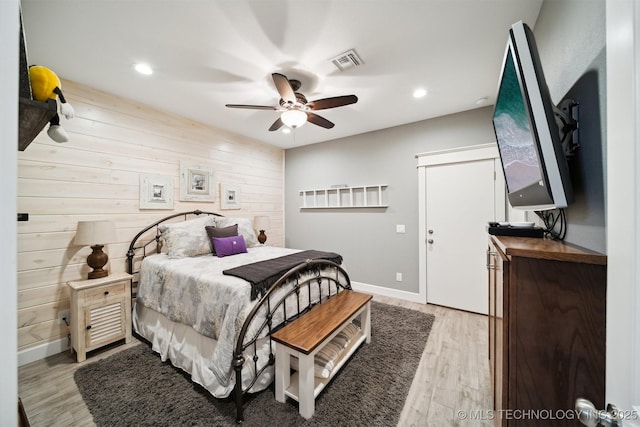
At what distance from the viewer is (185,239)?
8.84 ft

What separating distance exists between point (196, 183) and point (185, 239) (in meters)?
1.02

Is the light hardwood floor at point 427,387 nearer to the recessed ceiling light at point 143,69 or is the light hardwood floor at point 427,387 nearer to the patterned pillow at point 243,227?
the patterned pillow at point 243,227

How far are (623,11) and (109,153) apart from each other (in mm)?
3596

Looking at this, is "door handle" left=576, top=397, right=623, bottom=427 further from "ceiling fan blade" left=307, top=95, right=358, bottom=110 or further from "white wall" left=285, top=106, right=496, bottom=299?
"white wall" left=285, top=106, right=496, bottom=299

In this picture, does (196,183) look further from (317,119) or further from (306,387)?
(306,387)

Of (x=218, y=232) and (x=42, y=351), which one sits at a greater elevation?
(x=218, y=232)

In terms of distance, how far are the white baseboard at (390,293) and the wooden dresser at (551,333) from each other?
2.62 metres

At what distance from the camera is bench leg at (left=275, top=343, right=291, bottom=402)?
1602mm

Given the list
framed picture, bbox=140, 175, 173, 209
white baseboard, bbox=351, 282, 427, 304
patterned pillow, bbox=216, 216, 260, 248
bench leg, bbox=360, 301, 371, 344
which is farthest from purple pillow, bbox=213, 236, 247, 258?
white baseboard, bbox=351, 282, 427, 304

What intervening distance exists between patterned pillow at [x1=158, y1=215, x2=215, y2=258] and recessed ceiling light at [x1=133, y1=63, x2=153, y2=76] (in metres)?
1.59

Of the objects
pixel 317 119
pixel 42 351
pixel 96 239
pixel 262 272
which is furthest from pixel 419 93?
pixel 42 351

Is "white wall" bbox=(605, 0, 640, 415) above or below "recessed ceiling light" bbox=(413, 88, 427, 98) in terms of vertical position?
below

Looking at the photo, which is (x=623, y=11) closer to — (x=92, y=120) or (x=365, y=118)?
(x=365, y=118)

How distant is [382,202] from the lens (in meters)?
3.69
